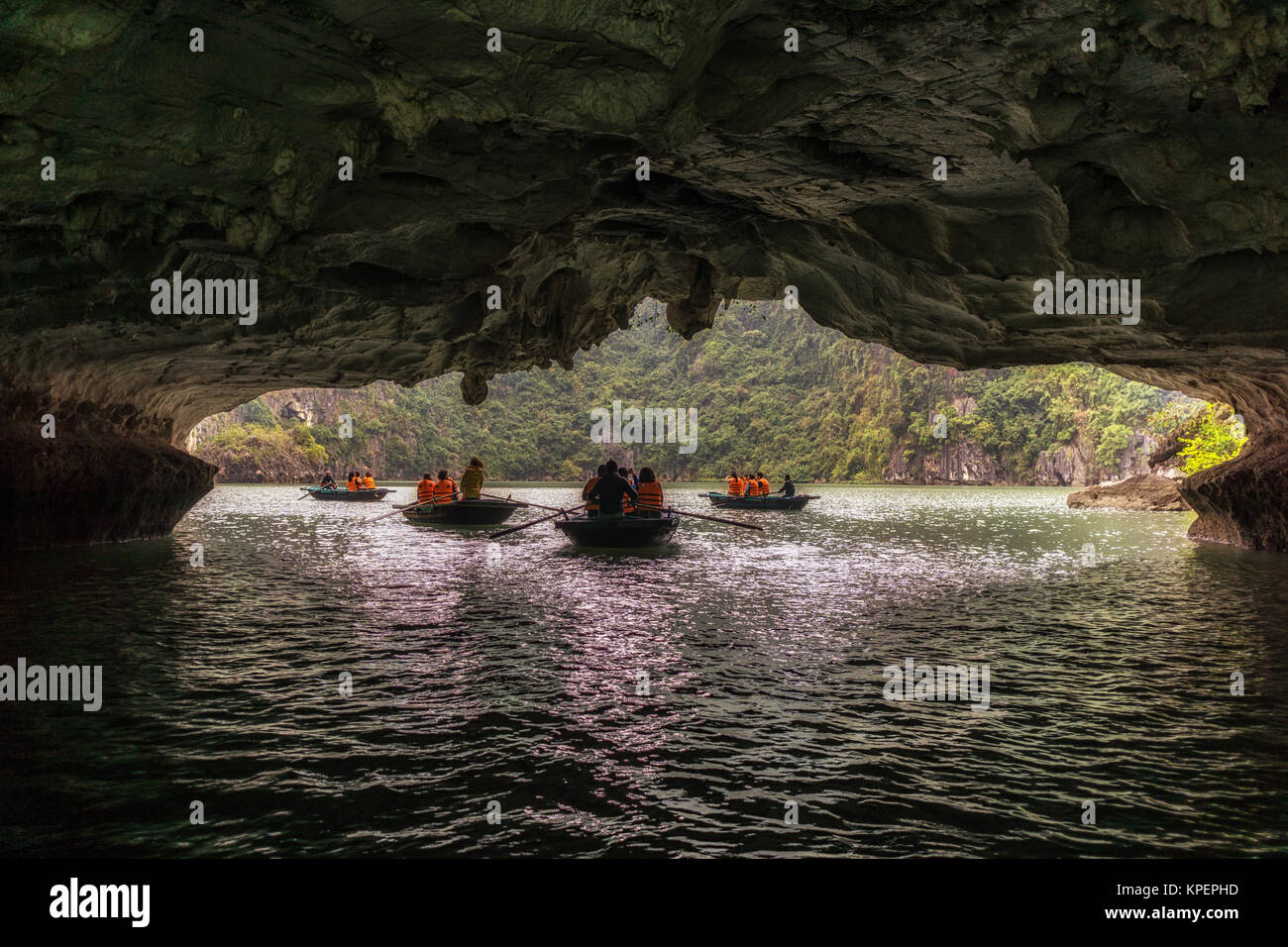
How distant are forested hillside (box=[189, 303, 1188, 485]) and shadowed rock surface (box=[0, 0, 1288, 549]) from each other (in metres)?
78.1

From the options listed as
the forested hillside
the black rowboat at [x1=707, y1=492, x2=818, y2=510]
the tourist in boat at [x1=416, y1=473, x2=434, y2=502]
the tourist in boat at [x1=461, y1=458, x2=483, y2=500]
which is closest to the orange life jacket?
the tourist in boat at [x1=461, y1=458, x2=483, y2=500]

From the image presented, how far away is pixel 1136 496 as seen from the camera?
42.3 metres

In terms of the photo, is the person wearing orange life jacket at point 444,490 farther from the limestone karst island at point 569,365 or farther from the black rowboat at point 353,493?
the black rowboat at point 353,493

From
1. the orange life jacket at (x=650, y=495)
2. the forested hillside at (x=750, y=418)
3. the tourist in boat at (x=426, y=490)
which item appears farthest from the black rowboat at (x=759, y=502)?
the forested hillside at (x=750, y=418)

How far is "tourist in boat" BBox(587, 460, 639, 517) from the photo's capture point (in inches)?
814

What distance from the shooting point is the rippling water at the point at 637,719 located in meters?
4.72

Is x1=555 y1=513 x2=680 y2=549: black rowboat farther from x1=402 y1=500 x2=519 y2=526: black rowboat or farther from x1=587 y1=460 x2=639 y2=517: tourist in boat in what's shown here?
x1=402 y1=500 x2=519 y2=526: black rowboat

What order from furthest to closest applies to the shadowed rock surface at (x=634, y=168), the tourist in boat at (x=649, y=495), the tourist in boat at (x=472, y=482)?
the tourist in boat at (x=472, y=482), the tourist in boat at (x=649, y=495), the shadowed rock surface at (x=634, y=168)

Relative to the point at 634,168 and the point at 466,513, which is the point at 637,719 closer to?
the point at 634,168

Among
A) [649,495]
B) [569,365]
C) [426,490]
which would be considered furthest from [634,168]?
[426,490]

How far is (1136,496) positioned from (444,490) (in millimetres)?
35019

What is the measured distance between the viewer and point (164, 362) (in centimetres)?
1833

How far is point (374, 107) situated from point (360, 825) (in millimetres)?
6872

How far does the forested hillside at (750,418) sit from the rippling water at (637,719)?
265 ft
